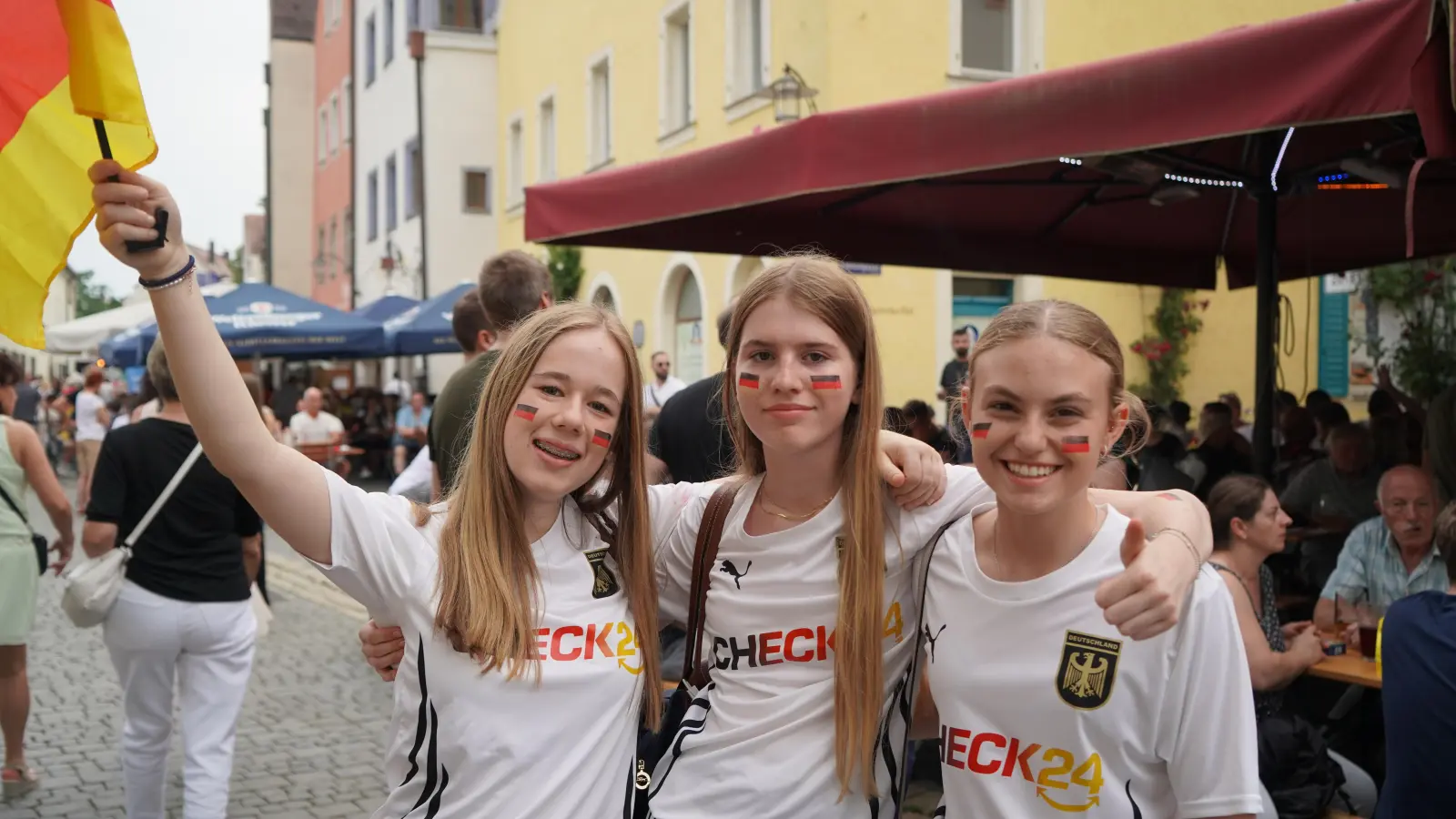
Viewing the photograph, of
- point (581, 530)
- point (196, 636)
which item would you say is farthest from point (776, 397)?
point (196, 636)

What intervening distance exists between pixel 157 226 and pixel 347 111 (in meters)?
34.6

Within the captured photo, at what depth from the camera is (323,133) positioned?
124 ft

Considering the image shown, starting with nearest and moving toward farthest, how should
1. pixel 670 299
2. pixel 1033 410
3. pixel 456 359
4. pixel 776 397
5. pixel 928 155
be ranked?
pixel 1033 410 < pixel 776 397 < pixel 928 155 < pixel 670 299 < pixel 456 359

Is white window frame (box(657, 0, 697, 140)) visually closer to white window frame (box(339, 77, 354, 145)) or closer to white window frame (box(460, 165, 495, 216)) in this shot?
white window frame (box(460, 165, 495, 216))

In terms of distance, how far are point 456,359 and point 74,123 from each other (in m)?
25.2

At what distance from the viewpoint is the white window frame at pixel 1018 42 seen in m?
14.3

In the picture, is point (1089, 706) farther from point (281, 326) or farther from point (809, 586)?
point (281, 326)

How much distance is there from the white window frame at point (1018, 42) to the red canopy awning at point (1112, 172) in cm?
625

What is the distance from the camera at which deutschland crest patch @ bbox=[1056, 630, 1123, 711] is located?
75.0 inches

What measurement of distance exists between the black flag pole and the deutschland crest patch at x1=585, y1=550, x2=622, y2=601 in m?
0.91

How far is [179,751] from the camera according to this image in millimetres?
6242

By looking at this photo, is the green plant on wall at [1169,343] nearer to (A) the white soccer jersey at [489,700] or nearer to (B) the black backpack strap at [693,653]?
(B) the black backpack strap at [693,653]

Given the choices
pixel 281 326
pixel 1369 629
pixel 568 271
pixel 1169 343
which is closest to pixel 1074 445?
pixel 1369 629

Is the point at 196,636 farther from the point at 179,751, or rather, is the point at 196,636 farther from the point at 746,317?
the point at 746,317
